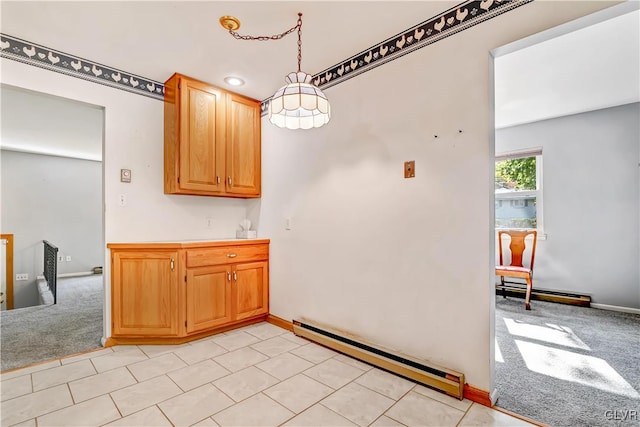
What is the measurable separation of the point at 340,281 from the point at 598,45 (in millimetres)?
2912

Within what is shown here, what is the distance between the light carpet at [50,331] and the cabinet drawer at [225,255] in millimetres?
1135

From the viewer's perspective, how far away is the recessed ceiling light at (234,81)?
2.92 meters

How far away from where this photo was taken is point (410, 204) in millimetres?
2215

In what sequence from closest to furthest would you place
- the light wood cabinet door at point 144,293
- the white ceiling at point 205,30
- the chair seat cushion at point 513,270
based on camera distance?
1. the white ceiling at point 205,30
2. the light wood cabinet door at point 144,293
3. the chair seat cushion at point 513,270

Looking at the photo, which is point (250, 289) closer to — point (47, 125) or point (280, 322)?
point (280, 322)

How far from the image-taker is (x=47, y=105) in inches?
145

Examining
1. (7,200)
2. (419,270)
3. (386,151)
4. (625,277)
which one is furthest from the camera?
(7,200)

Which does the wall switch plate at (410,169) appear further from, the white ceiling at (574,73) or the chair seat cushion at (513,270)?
the chair seat cushion at (513,270)

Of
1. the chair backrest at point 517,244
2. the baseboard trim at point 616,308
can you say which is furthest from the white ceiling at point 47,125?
the baseboard trim at point 616,308

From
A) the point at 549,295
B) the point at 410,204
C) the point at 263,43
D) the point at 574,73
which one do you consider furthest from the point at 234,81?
the point at 549,295

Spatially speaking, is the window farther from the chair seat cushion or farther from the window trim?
the chair seat cushion

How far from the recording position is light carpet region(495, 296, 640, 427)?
1.78 m

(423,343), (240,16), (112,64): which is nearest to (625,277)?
(423,343)

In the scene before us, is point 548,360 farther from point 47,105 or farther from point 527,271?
point 47,105
